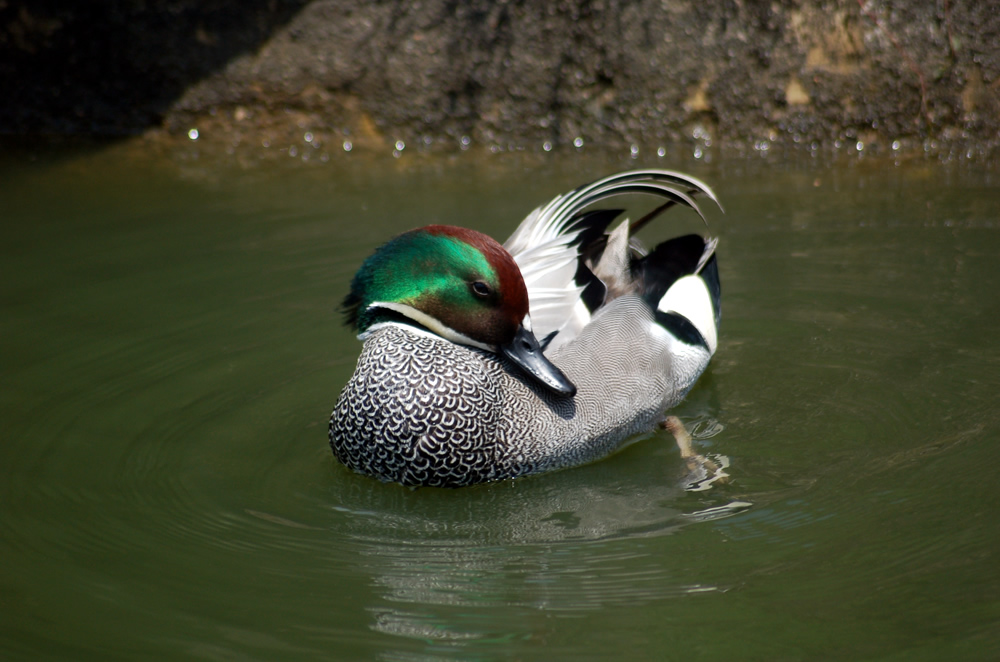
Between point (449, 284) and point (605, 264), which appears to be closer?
point (449, 284)

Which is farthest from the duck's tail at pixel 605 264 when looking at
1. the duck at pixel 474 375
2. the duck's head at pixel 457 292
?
the duck's head at pixel 457 292

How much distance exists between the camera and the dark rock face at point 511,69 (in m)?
7.37

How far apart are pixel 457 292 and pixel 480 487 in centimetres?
74

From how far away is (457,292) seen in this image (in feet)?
13.1

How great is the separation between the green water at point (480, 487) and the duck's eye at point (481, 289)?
734 mm

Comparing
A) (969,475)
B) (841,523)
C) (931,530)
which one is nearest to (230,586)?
(841,523)

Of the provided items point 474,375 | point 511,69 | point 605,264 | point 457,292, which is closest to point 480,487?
point 474,375

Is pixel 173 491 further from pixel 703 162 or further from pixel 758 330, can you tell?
pixel 703 162

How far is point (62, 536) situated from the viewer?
3727 millimetres

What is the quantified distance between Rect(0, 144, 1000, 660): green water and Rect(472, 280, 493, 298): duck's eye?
734 millimetres

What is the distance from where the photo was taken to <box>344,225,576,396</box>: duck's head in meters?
3.96

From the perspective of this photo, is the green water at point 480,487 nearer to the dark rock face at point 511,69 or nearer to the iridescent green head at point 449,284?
the iridescent green head at point 449,284

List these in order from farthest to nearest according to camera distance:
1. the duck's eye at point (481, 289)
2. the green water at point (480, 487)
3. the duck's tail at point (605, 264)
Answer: the duck's tail at point (605, 264)
the duck's eye at point (481, 289)
the green water at point (480, 487)

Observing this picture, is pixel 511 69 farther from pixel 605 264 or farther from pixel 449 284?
pixel 449 284
